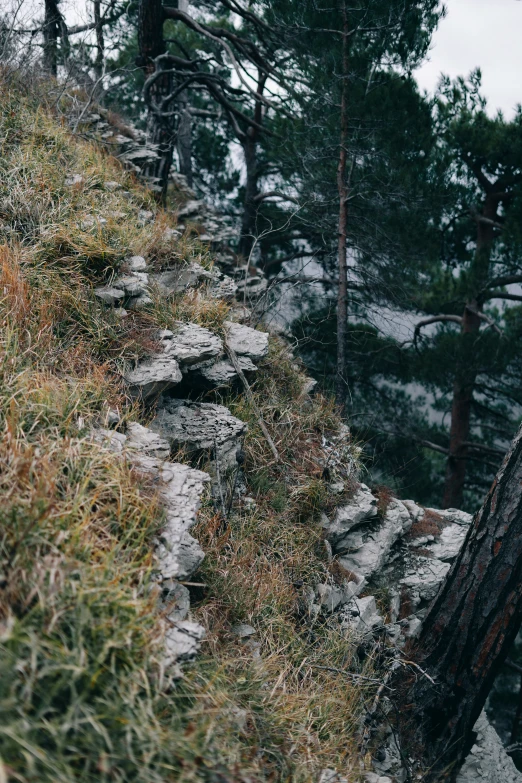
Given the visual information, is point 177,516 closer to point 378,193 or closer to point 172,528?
point 172,528

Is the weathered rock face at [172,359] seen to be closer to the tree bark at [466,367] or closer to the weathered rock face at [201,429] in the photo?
the weathered rock face at [201,429]

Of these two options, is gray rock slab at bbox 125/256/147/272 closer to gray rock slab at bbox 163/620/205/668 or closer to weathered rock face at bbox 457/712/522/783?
gray rock slab at bbox 163/620/205/668

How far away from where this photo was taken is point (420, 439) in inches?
383

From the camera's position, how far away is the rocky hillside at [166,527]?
203cm

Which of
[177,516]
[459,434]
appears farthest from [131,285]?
[459,434]

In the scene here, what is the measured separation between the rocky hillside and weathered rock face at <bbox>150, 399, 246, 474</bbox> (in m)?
0.02

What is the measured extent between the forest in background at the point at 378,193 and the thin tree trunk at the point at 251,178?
0.32ft

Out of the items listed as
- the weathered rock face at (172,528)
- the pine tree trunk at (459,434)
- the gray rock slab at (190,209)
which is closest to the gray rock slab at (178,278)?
the weathered rock face at (172,528)

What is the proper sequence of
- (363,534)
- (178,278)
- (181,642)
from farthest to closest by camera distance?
(178,278)
(363,534)
(181,642)

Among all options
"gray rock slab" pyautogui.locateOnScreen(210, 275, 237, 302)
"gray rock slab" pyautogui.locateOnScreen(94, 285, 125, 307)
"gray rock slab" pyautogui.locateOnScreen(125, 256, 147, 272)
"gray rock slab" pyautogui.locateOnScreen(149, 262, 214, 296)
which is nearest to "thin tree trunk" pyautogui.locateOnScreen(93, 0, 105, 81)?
"gray rock slab" pyautogui.locateOnScreen(210, 275, 237, 302)

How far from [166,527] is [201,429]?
5.18 ft

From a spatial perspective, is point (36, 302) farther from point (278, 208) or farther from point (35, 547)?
point (278, 208)

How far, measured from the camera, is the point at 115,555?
253cm

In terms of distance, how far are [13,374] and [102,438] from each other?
2.00 ft
